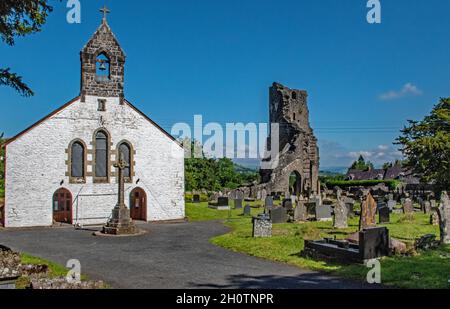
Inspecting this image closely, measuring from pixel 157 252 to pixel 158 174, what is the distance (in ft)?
33.7

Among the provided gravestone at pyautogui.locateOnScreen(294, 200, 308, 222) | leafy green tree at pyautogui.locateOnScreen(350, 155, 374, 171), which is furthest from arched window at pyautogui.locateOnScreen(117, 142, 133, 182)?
leafy green tree at pyautogui.locateOnScreen(350, 155, 374, 171)

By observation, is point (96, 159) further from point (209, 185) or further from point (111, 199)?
point (209, 185)

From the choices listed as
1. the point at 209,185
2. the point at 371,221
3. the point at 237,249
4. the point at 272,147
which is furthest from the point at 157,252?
the point at 272,147

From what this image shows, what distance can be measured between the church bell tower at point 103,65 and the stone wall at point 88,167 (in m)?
0.51

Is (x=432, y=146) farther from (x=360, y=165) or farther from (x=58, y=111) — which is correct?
(x=360, y=165)

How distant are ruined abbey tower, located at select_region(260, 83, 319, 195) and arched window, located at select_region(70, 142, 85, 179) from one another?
2517cm

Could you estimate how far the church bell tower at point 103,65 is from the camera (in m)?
22.2

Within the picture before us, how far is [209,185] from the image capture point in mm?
50844

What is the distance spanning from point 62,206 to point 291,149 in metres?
32.4

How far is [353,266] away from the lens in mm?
10891

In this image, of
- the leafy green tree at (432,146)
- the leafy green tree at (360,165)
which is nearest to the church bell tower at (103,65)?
the leafy green tree at (432,146)

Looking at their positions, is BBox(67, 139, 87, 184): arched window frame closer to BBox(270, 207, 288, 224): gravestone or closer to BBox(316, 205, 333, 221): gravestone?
BBox(270, 207, 288, 224): gravestone

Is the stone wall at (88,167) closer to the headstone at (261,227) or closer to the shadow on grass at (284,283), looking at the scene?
the headstone at (261,227)

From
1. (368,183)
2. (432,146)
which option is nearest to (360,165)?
(368,183)
